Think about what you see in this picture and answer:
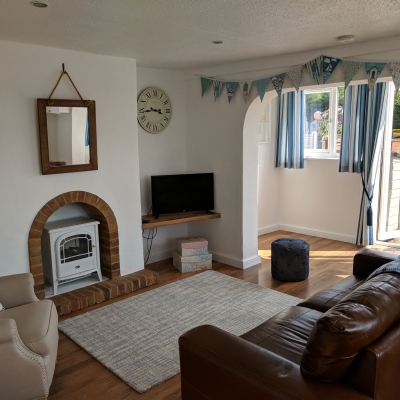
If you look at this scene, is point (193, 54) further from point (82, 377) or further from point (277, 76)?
point (82, 377)

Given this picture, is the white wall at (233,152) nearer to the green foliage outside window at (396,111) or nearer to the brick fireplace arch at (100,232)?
the green foliage outside window at (396,111)

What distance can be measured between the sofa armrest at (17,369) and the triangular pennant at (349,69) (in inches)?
126

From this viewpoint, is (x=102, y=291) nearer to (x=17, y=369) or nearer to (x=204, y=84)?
(x=17, y=369)

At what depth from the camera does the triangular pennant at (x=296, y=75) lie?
12.6ft

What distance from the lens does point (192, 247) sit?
4.61 metres

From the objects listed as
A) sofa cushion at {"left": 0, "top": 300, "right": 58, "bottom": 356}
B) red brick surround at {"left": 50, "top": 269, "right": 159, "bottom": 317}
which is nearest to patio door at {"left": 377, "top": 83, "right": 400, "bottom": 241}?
red brick surround at {"left": 50, "top": 269, "right": 159, "bottom": 317}

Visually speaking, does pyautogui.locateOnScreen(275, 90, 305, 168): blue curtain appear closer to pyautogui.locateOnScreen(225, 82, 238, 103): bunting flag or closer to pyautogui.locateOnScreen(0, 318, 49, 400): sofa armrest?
pyautogui.locateOnScreen(225, 82, 238, 103): bunting flag

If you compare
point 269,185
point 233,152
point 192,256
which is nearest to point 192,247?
point 192,256

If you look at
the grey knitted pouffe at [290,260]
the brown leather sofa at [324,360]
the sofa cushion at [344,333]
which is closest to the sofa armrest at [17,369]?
the brown leather sofa at [324,360]

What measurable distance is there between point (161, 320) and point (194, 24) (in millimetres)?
2328

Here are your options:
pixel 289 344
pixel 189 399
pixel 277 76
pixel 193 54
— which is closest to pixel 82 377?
pixel 189 399

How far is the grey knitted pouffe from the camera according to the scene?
417 cm

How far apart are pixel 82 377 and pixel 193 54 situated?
9.54ft

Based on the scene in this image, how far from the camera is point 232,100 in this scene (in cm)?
447
